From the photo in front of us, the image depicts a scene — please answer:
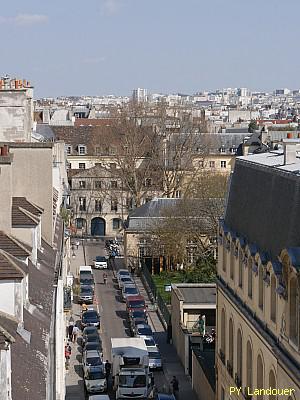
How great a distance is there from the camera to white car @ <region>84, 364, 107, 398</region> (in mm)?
35688

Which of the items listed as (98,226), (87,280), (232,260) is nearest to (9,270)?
(232,260)

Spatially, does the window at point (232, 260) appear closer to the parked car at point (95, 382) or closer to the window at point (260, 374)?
the window at point (260, 374)

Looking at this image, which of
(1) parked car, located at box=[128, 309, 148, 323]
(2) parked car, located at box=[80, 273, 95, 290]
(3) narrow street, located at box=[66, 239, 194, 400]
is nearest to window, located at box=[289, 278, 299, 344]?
(3) narrow street, located at box=[66, 239, 194, 400]

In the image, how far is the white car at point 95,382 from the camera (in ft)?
117

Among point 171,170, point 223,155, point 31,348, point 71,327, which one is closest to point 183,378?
point 71,327

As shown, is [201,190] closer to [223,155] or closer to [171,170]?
[171,170]

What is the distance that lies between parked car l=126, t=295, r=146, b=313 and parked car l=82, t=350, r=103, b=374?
31.9 ft

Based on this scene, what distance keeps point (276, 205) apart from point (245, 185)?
5.05 metres

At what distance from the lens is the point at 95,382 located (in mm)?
35750

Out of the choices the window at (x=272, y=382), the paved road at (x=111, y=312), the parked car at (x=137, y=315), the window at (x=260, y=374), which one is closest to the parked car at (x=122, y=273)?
the paved road at (x=111, y=312)

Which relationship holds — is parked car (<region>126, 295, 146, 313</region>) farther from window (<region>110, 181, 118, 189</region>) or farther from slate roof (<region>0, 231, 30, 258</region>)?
slate roof (<region>0, 231, 30, 258</region>)

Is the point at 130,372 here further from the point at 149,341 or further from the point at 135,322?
the point at 135,322

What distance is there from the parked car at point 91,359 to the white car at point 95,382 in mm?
464

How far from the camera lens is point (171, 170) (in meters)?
78.9
